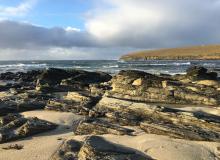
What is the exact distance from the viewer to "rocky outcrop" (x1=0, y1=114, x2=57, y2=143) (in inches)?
700

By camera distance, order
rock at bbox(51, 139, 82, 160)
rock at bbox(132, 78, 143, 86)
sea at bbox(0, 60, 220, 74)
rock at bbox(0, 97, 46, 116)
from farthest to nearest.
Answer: sea at bbox(0, 60, 220, 74), rock at bbox(132, 78, 143, 86), rock at bbox(0, 97, 46, 116), rock at bbox(51, 139, 82, 160)

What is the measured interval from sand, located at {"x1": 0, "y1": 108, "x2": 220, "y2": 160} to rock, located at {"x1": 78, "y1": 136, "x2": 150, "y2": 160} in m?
0.59

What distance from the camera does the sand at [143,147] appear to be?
587 inches

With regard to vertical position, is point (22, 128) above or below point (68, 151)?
above

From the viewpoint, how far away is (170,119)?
60.5ft

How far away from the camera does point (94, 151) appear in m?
14.4

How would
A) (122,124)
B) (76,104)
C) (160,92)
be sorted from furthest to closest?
(160,92) → (76,104) → (122,124)

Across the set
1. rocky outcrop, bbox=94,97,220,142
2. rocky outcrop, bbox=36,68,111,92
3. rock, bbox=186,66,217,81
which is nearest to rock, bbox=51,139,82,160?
rocky outcrop, bbox=94,97,220,142

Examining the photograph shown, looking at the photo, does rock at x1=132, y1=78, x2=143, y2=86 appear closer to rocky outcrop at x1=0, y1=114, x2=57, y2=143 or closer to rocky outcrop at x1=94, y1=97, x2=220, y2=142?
rocky outcrop at x1=94, y1=97, x2=220, y2=142

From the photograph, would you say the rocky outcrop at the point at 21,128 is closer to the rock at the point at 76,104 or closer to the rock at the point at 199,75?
the rock at the point at 76,104

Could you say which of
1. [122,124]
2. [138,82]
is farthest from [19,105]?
[138,82]

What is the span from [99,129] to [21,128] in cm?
344

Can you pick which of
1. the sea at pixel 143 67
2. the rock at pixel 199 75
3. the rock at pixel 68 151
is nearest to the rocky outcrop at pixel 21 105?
the rock at pixel 68 151

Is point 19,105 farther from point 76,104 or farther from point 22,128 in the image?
point 22,128
